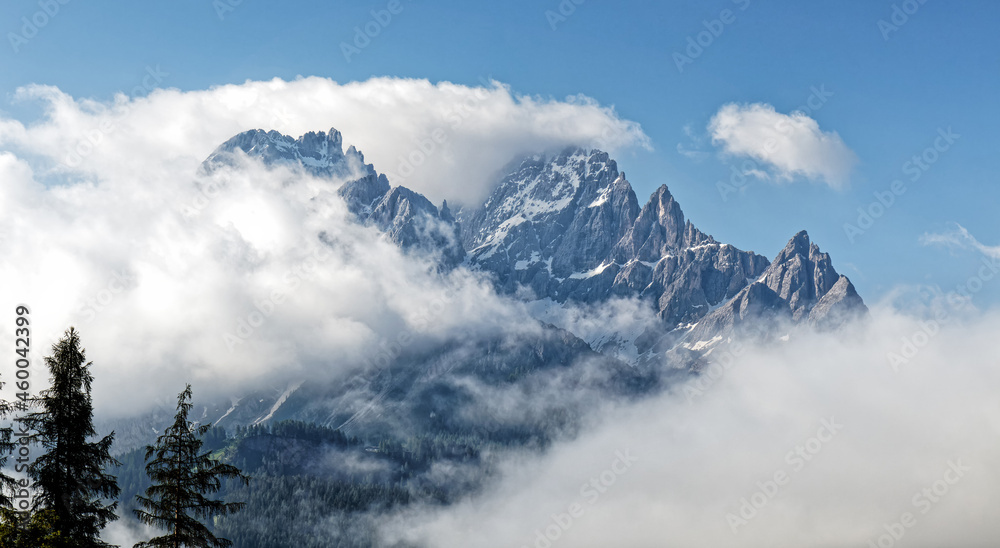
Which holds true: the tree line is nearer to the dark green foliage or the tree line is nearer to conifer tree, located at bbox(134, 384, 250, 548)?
conifer tree, located at bbox(134, 384, 250, 548)

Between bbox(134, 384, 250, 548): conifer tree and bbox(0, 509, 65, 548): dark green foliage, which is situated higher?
bbox(134, 384, 250, 548): conifer tree

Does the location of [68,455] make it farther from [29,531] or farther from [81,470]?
[29,531]

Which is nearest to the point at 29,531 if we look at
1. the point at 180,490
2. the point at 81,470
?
the point at 81,470

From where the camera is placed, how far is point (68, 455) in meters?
44.9

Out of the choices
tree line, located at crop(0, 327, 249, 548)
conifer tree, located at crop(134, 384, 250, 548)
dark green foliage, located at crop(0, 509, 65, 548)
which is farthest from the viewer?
conifer tree, located at crop(134, 384, 250, 548)

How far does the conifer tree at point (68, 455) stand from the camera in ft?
146

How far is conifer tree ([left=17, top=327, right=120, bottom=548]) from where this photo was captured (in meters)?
44.5

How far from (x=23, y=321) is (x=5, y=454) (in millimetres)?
10462

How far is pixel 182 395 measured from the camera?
44781 millimetres

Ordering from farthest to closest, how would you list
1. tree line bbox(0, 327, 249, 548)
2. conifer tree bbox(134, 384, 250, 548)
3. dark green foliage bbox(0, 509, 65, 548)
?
conifer tree bbox(134, 384, 250, 548), tree line bbox(0, 327, 249, 548), dark green foliage bbox(0, 509, 65, 548)

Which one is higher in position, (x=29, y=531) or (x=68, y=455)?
(x=68, y=455)

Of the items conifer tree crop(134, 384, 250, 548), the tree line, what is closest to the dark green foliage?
the tree line

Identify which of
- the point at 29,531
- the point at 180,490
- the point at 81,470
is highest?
the point at 81,470

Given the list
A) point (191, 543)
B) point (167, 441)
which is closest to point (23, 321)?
point (167, 441)
